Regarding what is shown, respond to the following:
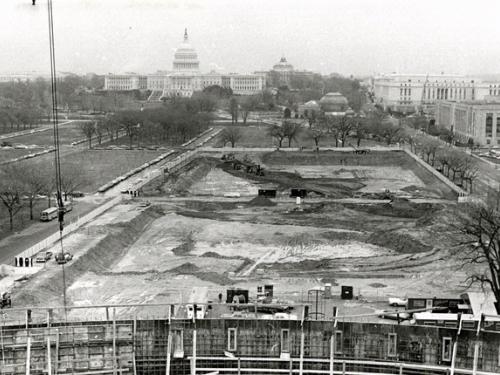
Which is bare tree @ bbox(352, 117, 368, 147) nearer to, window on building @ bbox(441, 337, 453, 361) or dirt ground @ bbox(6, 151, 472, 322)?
dirt ground @ bbox(6, 151, 472, 322)

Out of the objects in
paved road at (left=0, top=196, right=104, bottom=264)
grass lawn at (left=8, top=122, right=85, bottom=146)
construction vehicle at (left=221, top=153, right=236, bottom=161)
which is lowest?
paved road at (left=0, top=196, right=104, bottom=264)

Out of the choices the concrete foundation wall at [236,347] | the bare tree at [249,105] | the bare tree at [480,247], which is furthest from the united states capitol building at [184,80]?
the concrete foundation wall at [236,347]

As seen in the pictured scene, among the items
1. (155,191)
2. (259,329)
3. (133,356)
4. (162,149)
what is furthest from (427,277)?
(162,149)

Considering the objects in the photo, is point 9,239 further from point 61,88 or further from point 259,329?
point 61,88

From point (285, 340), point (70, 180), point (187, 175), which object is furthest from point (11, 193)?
point (285, 340)

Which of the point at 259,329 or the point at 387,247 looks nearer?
the point at 259,329

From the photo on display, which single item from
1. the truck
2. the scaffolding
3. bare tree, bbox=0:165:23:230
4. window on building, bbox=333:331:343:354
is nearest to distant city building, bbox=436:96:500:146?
the truck

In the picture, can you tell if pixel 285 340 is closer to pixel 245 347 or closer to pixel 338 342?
pixel 245 347
